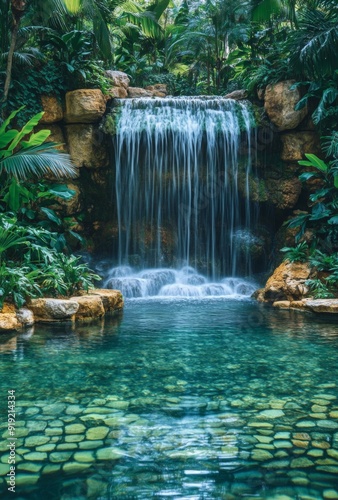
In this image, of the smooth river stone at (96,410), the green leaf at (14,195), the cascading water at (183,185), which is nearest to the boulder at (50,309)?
the green leaf at (14,195)

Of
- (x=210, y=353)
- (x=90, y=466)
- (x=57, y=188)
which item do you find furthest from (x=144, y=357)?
(x=57, y=188)

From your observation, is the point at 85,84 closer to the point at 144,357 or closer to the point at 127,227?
the point at 127,227

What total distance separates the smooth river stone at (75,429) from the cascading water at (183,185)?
8.96 m

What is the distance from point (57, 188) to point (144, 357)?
5.77m

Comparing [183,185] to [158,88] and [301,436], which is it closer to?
[158,88]

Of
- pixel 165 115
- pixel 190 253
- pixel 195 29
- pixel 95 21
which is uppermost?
pixel 195 29

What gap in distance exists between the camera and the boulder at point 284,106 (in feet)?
39.1

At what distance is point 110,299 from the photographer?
818 cm

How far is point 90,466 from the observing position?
2.43m

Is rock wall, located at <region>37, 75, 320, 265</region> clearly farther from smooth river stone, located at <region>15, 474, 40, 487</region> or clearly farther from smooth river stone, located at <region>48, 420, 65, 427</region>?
smooth river stone, located at <region>15, 474, 40, 487</region>

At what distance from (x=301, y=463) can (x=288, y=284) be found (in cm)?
702

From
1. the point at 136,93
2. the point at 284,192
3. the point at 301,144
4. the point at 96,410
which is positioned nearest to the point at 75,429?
the point at 96,410

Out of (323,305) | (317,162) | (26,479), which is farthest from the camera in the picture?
(317,162)

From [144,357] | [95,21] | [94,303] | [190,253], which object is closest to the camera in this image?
[144,357]
